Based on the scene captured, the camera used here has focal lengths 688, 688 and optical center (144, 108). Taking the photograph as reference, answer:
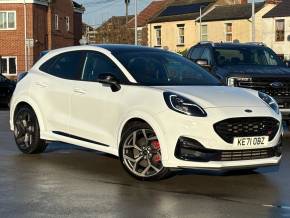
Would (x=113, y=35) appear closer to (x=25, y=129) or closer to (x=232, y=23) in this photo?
(x=232, y=23)

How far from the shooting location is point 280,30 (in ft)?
174

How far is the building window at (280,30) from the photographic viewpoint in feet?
173

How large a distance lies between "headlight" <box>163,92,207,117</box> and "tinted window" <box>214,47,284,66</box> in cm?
645

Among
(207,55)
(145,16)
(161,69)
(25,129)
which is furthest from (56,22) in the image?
(161,69)

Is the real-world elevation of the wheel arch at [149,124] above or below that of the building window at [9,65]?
below

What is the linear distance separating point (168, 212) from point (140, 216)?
32cm

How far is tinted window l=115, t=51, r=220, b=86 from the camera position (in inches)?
350

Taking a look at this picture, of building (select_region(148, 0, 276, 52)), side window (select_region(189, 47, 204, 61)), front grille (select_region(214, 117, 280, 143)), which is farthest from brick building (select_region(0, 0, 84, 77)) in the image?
front grille (select_region(214, 117, 280, 143))

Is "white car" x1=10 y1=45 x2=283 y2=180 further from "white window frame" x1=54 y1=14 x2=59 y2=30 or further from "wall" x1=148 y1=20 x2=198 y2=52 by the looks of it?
"wall" x1=148 y1=20 x2=198 y2=52

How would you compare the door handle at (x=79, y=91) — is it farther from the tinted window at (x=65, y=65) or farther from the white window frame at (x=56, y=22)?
the white window frame at (x=56, y=22)

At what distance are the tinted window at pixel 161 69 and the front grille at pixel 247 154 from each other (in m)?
1.36

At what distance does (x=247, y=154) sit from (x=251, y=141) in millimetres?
159

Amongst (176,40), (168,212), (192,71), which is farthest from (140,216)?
(176,40)

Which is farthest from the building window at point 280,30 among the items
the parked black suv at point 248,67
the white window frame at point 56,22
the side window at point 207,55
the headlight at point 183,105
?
the headlight at point 183,105
